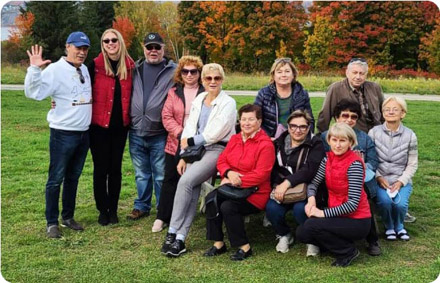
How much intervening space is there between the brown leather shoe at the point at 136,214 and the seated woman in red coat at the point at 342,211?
207 cm

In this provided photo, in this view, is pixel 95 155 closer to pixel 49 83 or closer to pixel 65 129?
pixel 65 129

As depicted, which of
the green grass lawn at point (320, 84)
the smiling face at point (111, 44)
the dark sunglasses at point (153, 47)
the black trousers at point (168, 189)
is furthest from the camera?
the green grass lawn at point (320, 84)

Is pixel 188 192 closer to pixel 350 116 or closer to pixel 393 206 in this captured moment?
pixel 350 116

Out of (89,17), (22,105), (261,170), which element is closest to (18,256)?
(261,170)

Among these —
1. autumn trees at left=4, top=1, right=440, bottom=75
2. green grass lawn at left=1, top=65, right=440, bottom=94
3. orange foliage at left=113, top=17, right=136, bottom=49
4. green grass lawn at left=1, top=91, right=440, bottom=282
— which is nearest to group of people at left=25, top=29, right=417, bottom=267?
green grass lawn at left=1, top=91, right=440, bottom=282

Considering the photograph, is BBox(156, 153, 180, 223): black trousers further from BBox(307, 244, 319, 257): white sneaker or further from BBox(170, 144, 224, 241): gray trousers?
BBox(307, 244, 319, 257): white sneaker

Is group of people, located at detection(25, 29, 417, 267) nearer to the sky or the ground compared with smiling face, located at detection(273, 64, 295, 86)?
nearer to the ground

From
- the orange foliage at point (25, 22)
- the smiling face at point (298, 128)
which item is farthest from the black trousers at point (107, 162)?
the orange foliage at point (25, 22)

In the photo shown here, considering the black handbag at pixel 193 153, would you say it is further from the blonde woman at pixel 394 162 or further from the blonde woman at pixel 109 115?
the blonde woman at pixel 394 162

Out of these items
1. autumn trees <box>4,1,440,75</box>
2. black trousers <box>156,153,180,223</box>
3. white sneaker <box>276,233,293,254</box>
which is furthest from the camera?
autumn trees <box>4,1,440,75</box>

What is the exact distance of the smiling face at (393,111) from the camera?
5.21 meters

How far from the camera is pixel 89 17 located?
4838 cm

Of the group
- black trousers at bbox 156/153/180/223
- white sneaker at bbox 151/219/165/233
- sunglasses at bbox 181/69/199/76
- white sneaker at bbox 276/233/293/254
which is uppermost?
sunglasses at bbox 181/69/199/76

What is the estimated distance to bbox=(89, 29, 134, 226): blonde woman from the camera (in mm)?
5527
